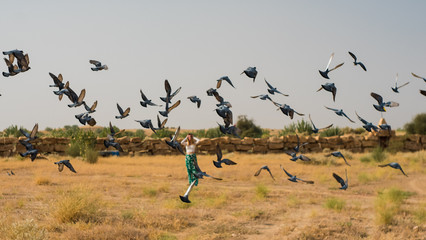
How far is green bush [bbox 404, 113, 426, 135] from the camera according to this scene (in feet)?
166

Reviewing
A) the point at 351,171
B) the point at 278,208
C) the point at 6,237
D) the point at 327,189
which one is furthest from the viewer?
the point at 351,171

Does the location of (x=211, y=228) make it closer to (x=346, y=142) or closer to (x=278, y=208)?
(x=278, y=208)

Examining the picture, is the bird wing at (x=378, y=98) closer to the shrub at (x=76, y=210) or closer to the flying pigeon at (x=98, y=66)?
the flying pigeon at (x=98, y=66)

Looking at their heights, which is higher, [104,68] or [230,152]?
[104,68]

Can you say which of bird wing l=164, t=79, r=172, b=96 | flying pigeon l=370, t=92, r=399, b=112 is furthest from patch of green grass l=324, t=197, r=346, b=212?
bird wing l=164, t=79, r=172, b=96

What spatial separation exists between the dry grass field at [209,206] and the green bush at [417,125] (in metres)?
23.6

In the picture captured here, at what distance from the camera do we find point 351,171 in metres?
28.6

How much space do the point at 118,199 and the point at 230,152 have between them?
792 inches

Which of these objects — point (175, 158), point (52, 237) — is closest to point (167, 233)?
point (52, 237)

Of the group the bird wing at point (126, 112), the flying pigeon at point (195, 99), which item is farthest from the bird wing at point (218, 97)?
the bird wing at point (126, 112)

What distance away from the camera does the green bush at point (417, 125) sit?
166ft

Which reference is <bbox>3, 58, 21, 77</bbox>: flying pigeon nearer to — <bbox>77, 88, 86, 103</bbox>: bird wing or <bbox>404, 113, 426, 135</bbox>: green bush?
<bbox>77, 88, 86, 103</bbox>: bird wing

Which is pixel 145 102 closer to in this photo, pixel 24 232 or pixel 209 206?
pixel 24 232

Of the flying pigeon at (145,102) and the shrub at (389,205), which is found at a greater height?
the flying pigeon at (145,102)
